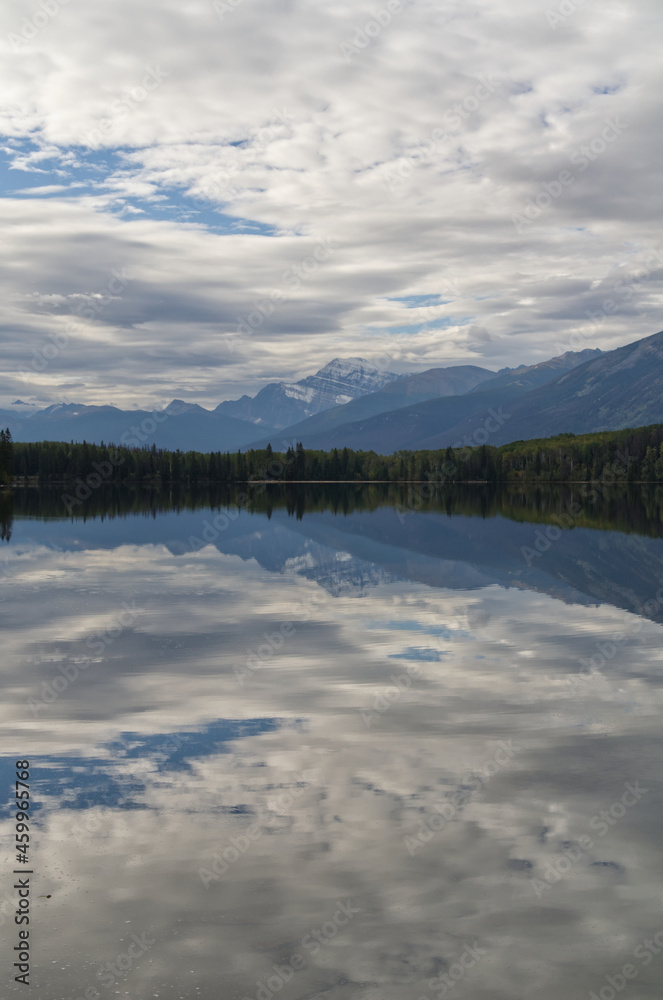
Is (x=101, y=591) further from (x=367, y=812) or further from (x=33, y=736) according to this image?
(x=367, y=812)

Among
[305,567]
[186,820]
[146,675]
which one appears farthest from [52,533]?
[186,820]

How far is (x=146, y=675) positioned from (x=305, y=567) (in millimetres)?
31540

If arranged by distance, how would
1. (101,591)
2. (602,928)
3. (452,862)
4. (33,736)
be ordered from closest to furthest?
(602,928), (452,862), (33,736), (101,591)

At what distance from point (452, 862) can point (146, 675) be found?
1540cm

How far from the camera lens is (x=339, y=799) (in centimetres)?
1628

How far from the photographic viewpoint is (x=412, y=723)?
70.7 ft

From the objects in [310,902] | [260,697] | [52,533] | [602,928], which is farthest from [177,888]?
[52,533]

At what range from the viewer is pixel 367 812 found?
15672 millimetres

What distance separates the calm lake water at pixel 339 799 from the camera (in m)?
11.2

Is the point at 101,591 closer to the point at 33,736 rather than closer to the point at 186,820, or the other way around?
the point at 33,736

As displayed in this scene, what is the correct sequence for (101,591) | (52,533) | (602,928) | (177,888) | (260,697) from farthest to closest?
1. (52,533)
2. (101,591)
3. (260,697)
4. (177,888)
5. (602,928)

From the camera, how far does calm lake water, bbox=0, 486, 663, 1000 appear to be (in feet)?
36.7

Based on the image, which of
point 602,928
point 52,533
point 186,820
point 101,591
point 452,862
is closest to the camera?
point 602,928

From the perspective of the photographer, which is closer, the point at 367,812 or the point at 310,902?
the point at 310,902
